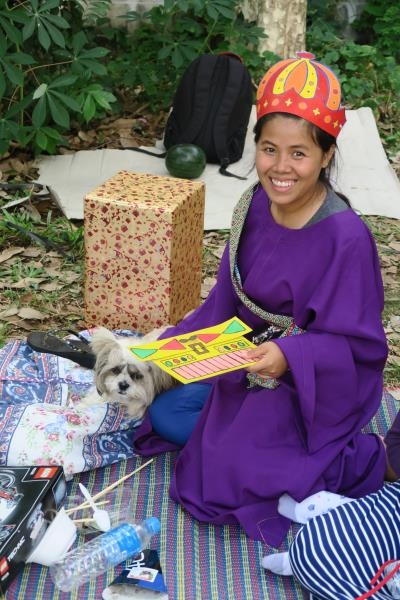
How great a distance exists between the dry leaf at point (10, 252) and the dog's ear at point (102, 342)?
5.20 feet

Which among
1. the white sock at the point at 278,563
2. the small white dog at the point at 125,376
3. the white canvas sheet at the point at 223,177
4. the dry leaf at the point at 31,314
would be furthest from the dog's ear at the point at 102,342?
the white canvas sheet at the point at 223,177

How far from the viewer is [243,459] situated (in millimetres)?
2588

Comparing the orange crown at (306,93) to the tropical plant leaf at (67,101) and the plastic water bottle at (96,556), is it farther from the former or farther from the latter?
the tropical plant leaf at (67,101)

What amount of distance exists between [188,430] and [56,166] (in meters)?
2.97

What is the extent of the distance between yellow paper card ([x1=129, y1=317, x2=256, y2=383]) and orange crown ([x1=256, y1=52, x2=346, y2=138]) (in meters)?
0.69

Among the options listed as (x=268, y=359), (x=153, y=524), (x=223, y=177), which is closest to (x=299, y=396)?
(x=268, y=359)

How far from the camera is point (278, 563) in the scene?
7.89ft

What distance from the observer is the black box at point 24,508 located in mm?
2229

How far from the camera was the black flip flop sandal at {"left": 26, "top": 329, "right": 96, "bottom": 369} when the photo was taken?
308cm

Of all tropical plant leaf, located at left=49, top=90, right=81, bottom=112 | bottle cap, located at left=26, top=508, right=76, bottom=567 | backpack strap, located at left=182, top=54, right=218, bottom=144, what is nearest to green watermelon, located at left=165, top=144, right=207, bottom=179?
backpack strap, located at left=182, top=54, right=218, bottom=144

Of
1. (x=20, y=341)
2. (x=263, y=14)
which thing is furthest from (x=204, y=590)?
(x=263, y=14)

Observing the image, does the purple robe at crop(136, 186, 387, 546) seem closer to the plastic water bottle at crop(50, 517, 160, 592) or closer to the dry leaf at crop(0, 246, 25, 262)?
the plastic water bottle at crop(50, 517, 160, 592)

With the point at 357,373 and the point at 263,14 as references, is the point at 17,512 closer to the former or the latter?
the point at 357,373

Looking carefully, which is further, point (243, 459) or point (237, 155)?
point (237, 155)
